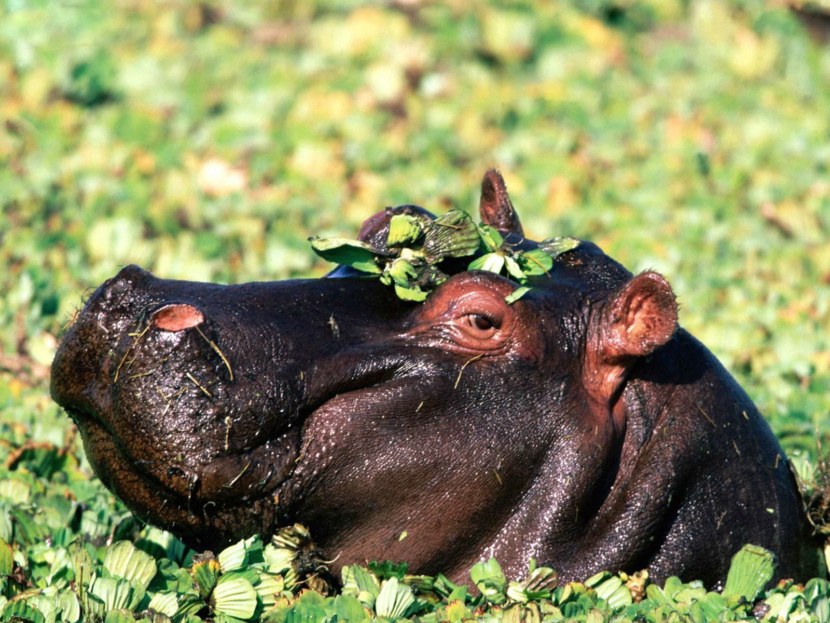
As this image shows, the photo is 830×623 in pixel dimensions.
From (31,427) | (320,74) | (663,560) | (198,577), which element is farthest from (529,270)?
(320,74)

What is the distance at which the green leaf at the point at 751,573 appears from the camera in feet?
12.5

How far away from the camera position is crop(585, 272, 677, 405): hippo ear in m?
3.78

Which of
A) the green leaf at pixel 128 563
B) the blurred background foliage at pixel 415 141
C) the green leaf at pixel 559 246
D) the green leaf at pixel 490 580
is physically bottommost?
the blurred background foliage at pixel 415 141

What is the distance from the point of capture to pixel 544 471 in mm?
3729

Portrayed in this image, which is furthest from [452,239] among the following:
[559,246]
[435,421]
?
[435,421]

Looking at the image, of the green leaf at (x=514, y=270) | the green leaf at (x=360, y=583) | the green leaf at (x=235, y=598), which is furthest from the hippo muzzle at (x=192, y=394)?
the green leaf at (x=514, y=270)

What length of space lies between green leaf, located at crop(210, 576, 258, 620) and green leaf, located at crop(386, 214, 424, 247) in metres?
1.03

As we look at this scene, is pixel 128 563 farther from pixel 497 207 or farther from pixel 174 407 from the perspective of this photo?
pixel 497 207

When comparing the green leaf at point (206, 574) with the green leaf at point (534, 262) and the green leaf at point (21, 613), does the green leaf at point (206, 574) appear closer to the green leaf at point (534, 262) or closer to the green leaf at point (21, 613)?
the green leaf at point (21, 613)

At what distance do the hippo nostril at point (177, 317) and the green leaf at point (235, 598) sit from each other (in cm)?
65

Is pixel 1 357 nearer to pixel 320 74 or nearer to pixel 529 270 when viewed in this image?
pixel 529 270

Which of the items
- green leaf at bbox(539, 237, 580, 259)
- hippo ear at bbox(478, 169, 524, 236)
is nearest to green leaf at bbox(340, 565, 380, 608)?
green leaf at bbox(539, 237, 580, 259)

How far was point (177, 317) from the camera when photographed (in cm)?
335

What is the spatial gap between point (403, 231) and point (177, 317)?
77 centimetres
